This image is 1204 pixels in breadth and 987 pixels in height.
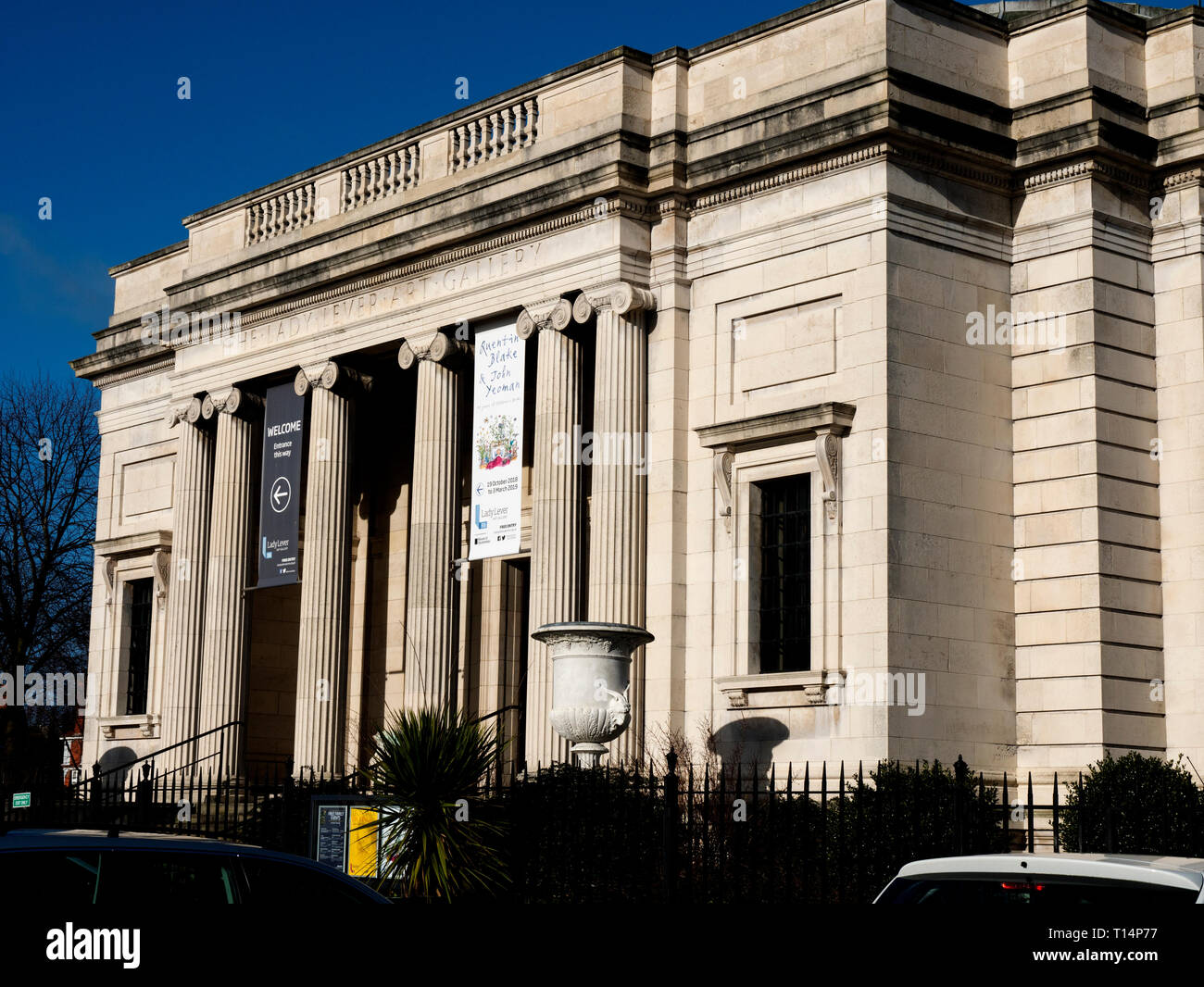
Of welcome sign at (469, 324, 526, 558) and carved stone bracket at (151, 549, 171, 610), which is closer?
welcome sign at (469, 324, 526, 558)

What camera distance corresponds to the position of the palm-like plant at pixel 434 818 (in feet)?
57.5

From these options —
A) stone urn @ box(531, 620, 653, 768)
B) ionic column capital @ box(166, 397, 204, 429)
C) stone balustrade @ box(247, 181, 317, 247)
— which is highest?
stone balustrade @ box(247, 181, 317, 247)

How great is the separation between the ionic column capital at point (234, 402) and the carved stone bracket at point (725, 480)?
11.3 m

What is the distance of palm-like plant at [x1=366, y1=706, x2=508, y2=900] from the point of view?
1753 cm

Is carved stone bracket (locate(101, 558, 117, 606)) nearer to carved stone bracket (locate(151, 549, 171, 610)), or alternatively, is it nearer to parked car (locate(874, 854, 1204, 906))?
carved stone bracket (locate(151, 549, 171, 610))

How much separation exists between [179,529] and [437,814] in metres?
16.2

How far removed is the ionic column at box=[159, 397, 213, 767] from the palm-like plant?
43.6 ft

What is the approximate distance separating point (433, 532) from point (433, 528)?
74 millimetres

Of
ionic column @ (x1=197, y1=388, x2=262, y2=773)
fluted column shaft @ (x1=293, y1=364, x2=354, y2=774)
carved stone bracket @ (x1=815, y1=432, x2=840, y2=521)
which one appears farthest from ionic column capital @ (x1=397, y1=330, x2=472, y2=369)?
carved stone bracket @ (x1=815, y1=432, x2=840, y2=521)

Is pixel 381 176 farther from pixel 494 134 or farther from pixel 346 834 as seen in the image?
pixel 346 834

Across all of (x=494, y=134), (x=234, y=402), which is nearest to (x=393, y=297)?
(x=494, y=134)

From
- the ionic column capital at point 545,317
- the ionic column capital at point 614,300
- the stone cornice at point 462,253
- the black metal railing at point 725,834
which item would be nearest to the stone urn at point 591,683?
the black metal railing at point 725,834

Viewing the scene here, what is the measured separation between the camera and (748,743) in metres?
22.4
